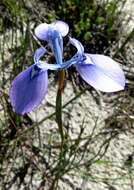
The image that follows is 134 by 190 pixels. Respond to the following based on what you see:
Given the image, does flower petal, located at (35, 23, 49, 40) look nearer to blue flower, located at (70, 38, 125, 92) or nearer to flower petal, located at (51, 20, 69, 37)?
flower petal, located at (51, 20, 69, 37)

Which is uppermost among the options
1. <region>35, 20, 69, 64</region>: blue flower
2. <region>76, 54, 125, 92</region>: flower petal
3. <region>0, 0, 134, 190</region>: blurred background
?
<region>35, 20, 69, 64</region>: blue flower

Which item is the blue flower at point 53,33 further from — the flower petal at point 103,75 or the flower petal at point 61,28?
the flower petal at point 103,75

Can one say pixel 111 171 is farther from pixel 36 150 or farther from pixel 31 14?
pixel 31 14

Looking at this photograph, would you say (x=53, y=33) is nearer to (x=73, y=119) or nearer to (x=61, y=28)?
(x=61, y=28)

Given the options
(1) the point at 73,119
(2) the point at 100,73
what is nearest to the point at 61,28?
(2) the point at 100,73

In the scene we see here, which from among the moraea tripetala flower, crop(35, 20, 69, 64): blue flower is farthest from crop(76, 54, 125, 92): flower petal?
crop(35, 20, 69, 64): blue flower
